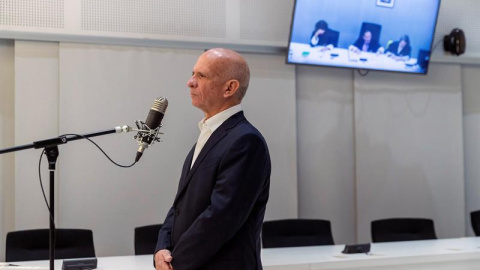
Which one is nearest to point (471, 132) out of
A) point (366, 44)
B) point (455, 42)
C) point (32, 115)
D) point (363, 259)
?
point (455, 42)

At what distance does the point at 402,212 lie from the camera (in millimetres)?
6938

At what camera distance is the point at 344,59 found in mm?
6508

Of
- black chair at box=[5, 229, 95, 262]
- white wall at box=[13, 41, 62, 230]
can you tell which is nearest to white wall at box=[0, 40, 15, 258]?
white wall at box=[13, 41, 62, 230]

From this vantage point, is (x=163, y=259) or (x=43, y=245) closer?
(x=163, y=259)

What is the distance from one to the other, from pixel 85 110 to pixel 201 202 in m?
3.43

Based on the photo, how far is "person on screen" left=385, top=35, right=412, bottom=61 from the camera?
21.9 ft

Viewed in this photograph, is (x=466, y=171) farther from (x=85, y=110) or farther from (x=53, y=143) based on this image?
(x=53, y=143)

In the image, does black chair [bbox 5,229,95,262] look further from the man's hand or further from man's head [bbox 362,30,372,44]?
man's head [bbox 362,30,372,44]

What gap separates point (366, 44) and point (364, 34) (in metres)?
0.11

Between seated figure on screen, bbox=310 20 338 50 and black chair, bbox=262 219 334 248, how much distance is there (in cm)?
186

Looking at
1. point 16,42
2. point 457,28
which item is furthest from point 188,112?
point 457,28

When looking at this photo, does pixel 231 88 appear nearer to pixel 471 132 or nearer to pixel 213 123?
pixel 213 123

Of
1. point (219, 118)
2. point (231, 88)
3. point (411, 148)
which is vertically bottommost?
point (411, 148)

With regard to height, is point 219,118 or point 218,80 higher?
point 218,80
